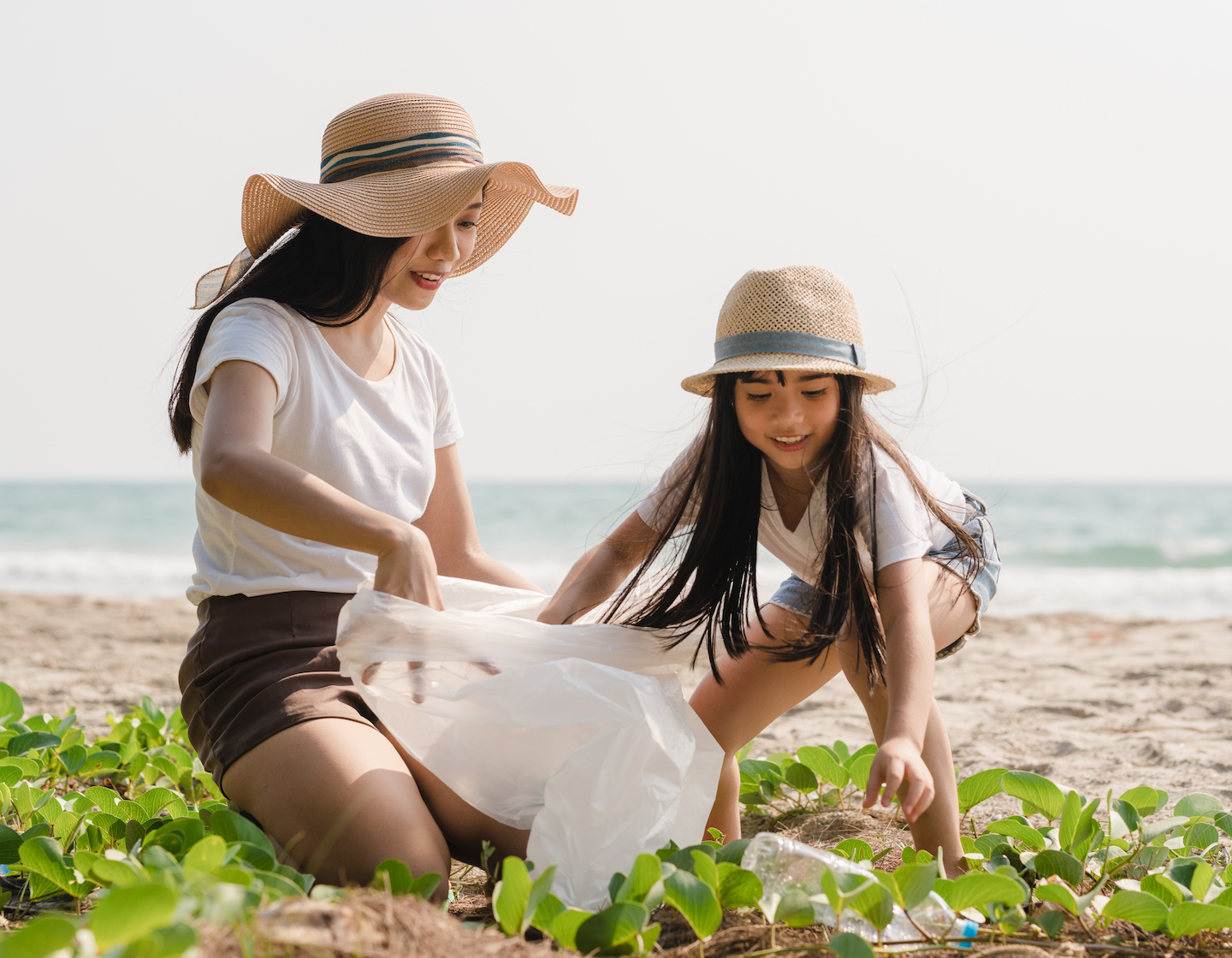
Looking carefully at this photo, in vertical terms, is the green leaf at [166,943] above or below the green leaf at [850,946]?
above

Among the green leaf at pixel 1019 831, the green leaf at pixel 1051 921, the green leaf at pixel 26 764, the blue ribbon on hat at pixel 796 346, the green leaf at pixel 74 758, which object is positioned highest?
the blue ribbon on hat at pixel 796 346

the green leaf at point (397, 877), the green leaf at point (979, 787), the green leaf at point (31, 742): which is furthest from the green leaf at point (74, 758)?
the green leaf at point (979, 787)

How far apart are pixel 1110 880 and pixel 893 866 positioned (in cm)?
40

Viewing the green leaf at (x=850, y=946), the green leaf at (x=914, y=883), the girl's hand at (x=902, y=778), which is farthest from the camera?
the girl's hand at (x=902, y=778)

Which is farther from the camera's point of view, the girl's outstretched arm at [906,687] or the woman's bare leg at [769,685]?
the woman's bare leg at [769,685]

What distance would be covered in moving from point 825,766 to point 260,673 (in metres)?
1.36

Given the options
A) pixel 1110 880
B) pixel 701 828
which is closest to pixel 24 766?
pixel 701 828

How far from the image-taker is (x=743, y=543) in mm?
2045

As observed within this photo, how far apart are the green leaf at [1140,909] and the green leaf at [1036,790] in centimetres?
47

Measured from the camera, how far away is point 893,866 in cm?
202

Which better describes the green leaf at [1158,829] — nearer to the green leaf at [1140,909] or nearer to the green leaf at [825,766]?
the green leaf at [1140,909]

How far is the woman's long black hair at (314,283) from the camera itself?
2010 millimetres

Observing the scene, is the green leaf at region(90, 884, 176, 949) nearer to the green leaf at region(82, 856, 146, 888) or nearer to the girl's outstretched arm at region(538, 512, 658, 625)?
the green leaf at region(82, 856, 146, 888)

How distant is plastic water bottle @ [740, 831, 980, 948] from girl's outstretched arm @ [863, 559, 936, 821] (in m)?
0.12
